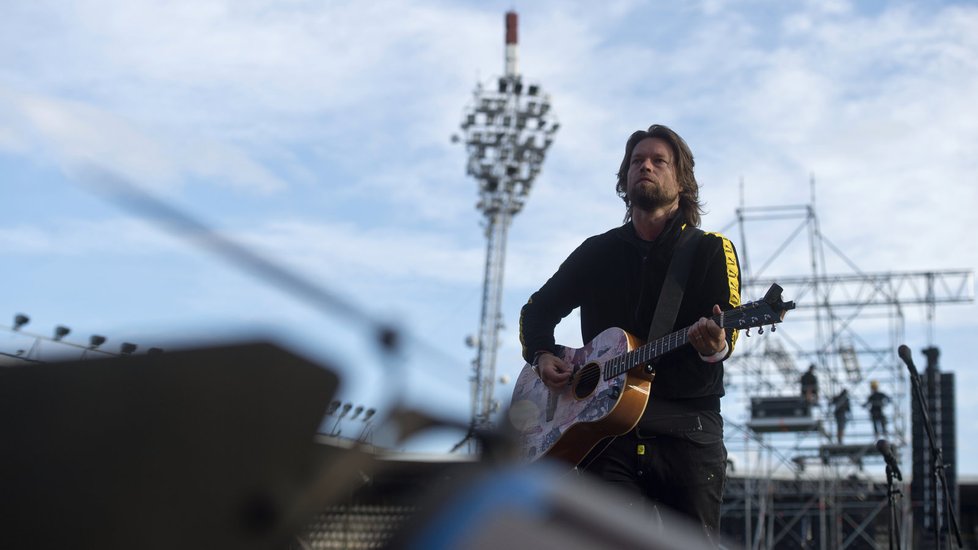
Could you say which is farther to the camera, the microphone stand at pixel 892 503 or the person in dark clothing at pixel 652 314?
the microphone stand at pixel 892 503

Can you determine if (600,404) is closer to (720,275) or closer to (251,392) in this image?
(720,275)

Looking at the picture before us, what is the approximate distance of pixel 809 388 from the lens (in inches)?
961

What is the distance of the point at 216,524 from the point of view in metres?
1.25

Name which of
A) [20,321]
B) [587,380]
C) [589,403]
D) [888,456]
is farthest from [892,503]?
[20,321]

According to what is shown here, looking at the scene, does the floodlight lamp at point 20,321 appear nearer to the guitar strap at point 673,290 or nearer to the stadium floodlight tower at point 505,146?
the guitar strap at point 673,290

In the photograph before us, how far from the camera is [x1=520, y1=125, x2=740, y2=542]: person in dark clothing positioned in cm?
413

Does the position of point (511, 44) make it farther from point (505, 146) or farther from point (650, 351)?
point (650, 351)

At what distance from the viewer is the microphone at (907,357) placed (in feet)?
19.6

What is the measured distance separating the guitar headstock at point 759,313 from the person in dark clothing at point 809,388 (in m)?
20.9

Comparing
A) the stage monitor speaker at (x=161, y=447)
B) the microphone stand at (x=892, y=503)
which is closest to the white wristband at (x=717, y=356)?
the microphone stand at (x=892, y=503)

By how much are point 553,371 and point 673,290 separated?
2.29ft

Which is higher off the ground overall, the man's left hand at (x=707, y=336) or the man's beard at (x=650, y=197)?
the man's beard at (x=650, y=197)

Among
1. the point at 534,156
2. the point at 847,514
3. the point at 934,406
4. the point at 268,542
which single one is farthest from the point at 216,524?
the point at 534,156

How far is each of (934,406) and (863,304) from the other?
8.42 metres
